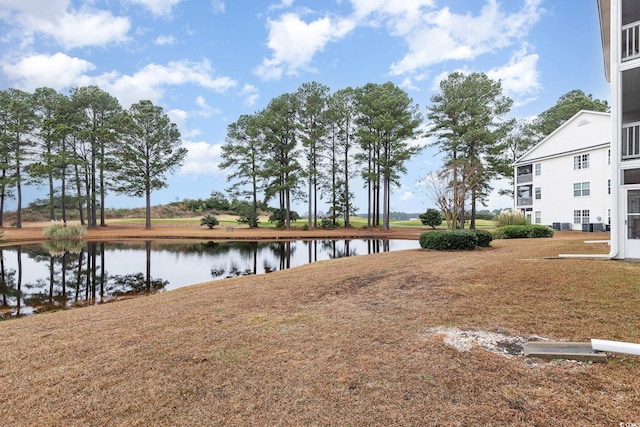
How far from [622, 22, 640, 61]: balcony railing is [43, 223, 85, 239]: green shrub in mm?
29367

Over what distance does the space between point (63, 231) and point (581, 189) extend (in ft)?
121

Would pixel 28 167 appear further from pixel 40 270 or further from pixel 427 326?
pixel 427 326

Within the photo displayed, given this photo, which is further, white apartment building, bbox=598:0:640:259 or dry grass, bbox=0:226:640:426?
white apartment building, bbox=598:0:640:259

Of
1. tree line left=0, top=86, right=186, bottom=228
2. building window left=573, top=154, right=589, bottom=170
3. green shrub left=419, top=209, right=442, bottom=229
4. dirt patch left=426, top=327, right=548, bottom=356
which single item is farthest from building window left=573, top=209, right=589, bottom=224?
tree line left=0, top=86, right=186, bottom=228

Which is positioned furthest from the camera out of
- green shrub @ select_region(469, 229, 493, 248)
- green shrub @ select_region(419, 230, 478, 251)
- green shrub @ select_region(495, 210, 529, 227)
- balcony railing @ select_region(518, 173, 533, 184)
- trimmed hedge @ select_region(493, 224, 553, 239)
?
balcony railing @ select_region(518, 173, 533, 184)

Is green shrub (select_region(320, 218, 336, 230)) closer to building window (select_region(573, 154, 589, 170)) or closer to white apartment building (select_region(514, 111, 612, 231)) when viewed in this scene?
white apartment building (select_region(514, 111, 612, 231))

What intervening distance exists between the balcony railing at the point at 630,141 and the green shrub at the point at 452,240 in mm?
4879

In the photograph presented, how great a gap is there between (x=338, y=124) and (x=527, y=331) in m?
29.3

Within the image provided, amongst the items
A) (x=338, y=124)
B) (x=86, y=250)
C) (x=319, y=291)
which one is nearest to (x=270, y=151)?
(x=338, y=124)

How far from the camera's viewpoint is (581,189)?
2294cm

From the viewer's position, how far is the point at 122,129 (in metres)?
29.8

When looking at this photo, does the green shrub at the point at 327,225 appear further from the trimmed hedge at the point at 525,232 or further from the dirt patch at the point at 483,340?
the dirt patch at the point at 483,340

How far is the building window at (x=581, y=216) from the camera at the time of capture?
74.5 ft

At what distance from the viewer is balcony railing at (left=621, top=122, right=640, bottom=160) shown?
7492mm
